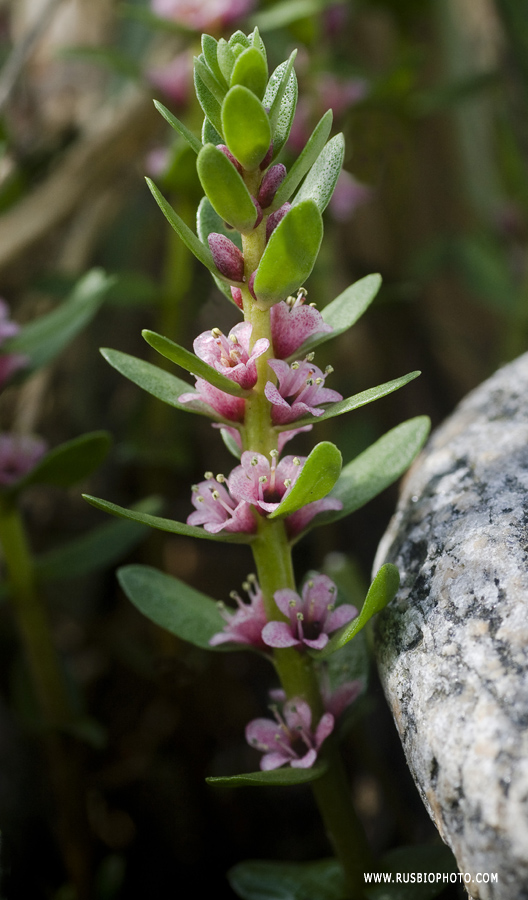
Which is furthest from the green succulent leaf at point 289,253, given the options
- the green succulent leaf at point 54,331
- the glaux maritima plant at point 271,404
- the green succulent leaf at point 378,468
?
the green succulent leaf at point 54,331

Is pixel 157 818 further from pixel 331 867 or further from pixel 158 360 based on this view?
pixel 158 360

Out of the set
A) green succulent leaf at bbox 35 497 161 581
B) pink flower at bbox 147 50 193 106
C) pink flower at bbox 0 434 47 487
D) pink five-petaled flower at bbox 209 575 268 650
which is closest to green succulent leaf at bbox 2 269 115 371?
pink flower at bbox 0 434 47 487

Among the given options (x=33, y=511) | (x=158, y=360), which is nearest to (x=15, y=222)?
(x=158, y=360)

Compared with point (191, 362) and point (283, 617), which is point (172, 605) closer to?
point (283, 617)

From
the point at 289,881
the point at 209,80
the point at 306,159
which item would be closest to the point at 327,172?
the point at 306,159

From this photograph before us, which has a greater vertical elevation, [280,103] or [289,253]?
[280,103]

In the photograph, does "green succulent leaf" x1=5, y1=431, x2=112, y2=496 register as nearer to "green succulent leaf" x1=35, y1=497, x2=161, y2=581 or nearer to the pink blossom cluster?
"green succulent leaf" x1=35, y1=497, x2=161, y2=581
